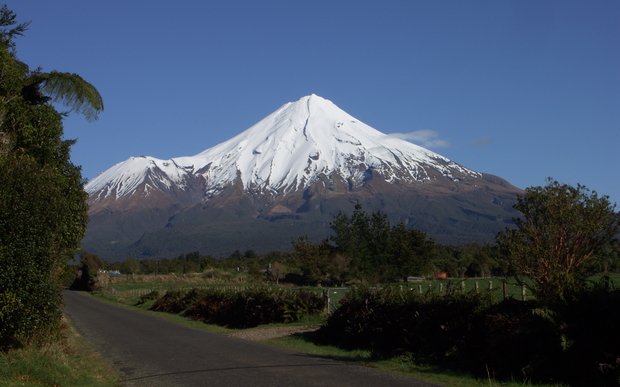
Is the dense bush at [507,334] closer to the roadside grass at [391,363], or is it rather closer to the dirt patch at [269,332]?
the roadside grass at [391,363]

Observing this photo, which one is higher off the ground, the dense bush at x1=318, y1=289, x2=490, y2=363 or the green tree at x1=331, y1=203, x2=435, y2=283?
the green tree at x1=331, y1=203, x2=435, y2=283

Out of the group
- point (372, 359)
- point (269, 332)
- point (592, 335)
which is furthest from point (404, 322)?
point (269, 332)

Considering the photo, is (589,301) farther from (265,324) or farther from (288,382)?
(265,324)

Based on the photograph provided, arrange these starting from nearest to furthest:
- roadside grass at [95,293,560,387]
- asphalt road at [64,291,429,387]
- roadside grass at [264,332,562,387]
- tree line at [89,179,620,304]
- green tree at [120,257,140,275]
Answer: roadside grass at [264,332,562,387]
roadside grass at [95,293,560,387]
asphalt road at [64,291,429,387]
tree line at [89,179,620,304]
green tree at [120,257,140,275]

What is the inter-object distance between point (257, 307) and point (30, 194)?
14.6 meters

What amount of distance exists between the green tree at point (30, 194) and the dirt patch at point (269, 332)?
6.62m

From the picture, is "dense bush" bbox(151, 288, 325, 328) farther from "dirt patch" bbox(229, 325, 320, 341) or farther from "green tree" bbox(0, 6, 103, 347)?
"green tree" bbox(0, 6, 103, 347)

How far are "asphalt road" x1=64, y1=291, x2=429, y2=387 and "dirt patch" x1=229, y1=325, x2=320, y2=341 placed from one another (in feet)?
3.52

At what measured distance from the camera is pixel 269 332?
25.0 metres

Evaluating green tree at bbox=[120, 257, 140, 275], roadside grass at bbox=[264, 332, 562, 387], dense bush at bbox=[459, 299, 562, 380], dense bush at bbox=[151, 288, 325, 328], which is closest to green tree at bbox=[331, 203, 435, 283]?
dense bush at bbox=[151, 288, 325, 328]

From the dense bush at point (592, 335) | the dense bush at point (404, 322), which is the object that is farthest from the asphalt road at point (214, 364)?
the dense bush at point (592, 335)

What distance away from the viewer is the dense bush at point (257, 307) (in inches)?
1098

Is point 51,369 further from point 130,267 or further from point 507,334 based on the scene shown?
point 130,267

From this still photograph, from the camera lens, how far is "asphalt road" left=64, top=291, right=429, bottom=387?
532 inches
